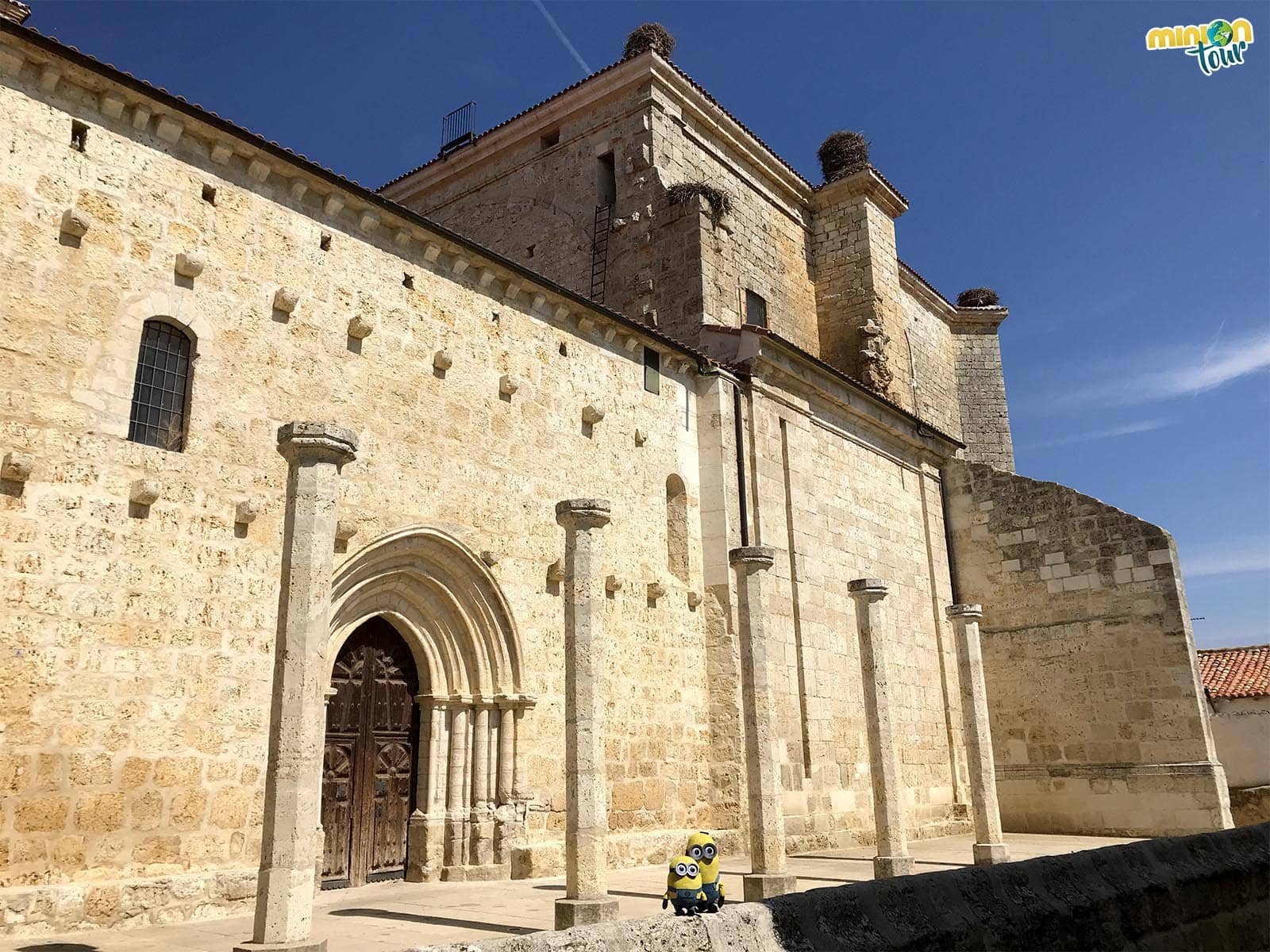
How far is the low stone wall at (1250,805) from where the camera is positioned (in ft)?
61.4

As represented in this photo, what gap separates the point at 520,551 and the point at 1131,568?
12164mm

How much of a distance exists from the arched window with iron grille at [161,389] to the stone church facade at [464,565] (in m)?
0.03

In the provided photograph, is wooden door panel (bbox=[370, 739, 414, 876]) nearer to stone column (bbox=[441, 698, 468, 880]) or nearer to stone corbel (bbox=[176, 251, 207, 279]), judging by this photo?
stone column (bbox=[441, 698, 468, 880])

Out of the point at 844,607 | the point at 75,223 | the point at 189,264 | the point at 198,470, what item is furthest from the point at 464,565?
the point at 844,607

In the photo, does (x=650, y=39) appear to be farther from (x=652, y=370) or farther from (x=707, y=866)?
(x=707, y=866)

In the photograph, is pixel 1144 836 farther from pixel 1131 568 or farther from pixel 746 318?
pixel 746 318

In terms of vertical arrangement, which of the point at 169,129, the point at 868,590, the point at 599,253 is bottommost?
the point at 868,590

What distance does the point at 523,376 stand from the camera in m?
11.6

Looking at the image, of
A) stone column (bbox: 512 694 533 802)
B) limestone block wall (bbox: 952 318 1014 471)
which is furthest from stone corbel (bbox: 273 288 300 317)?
limestone block wall (bbox: 952 318 1014 471)

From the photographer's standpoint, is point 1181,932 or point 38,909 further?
point 38,909

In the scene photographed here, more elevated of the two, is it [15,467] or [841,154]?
[841,154]

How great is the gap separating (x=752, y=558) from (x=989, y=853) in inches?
189

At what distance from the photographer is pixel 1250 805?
19.0 m

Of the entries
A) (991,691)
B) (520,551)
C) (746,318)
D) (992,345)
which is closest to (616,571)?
(520,551)
